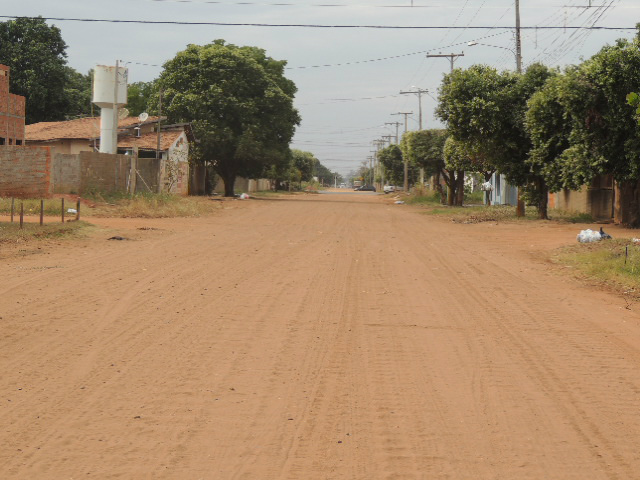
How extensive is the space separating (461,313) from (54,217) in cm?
1818

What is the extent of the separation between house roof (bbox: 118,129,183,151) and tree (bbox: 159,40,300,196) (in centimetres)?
258

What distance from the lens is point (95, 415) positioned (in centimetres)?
554

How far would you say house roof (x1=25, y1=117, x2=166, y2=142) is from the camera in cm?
4653

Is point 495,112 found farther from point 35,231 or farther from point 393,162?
point 393,162

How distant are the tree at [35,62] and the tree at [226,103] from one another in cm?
1116

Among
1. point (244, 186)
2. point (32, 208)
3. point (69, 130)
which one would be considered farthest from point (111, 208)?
point (244, 186)

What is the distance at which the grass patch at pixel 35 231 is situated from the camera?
17.1 metres

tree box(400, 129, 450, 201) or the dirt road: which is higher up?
tree box(400, 129, 450, 201)

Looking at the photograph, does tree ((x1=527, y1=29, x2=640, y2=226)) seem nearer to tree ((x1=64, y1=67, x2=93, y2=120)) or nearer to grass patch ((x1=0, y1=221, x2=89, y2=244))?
grass patch ((x1=0, y1=221, x2=89, y2=244))

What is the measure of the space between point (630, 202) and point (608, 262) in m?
11.9

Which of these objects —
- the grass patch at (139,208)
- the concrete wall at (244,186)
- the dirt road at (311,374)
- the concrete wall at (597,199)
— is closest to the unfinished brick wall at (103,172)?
the grass patch at (139,208)

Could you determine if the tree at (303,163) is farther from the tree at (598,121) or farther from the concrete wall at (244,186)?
the tree at (598,121)

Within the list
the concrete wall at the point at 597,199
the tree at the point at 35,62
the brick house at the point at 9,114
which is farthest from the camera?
the tree at the point at 35,62

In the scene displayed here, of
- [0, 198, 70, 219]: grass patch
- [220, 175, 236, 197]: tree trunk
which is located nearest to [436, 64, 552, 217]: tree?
[0, 198, 70, 219]: grass patch
